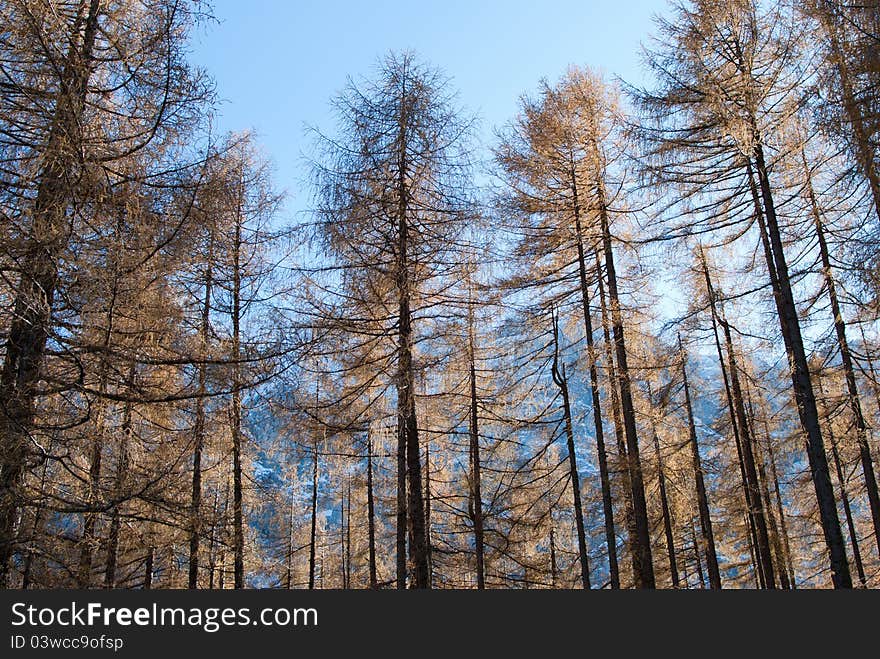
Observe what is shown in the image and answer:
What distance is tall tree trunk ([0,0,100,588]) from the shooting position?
4527mm

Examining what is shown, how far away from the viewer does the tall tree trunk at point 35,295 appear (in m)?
4.53

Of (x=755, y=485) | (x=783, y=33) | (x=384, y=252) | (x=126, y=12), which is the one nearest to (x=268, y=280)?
(x=384, y=252)

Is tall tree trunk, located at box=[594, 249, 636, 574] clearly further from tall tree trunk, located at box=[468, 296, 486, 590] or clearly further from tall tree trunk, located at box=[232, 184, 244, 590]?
tall tree trunk, located at box=[232, 184, 244, 590]

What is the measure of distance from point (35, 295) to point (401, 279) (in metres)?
5.39

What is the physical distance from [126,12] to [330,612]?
644 centimetres

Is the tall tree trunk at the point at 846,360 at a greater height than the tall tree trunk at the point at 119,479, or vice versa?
the tall tree trunk at the point at 846,360

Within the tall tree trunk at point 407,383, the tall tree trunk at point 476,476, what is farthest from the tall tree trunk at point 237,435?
the tall tree trunk at point 476,476

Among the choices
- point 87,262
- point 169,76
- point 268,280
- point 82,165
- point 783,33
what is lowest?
point 87,262

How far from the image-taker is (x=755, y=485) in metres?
12.1

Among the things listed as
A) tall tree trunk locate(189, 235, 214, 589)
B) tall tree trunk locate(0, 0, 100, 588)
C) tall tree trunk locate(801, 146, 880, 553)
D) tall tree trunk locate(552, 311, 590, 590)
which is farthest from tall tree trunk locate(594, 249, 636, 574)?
tall tree trunk locate(0, 0, 100, 588)

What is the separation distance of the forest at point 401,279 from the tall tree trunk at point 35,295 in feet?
0.10

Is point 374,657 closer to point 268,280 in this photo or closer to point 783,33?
point 268,280

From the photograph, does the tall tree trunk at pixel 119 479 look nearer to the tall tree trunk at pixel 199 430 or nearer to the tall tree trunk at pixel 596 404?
the tall tree trunk at pixel 199 430

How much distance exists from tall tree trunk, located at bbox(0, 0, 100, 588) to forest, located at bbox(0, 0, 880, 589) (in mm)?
31
